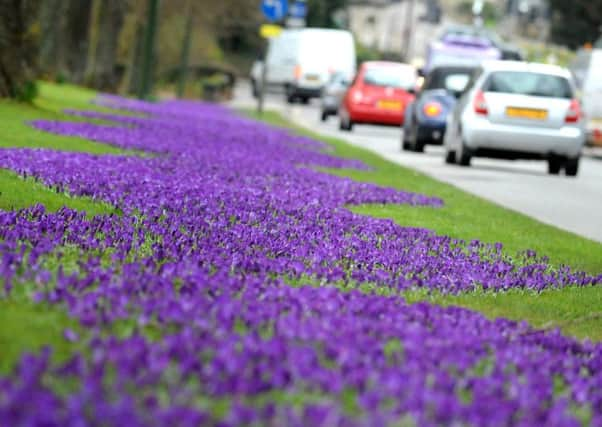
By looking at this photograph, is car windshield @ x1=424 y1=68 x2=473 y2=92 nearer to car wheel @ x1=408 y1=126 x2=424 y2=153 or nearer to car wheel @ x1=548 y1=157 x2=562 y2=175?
car wheel @ x1=408 y1=126 x2=424 y2=153

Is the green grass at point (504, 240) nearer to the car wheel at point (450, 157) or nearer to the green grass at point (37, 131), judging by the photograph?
the green grass at point (37, 131)

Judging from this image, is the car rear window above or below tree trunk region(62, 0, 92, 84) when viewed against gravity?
above

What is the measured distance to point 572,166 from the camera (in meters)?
27.3

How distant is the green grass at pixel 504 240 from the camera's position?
27.7 ft

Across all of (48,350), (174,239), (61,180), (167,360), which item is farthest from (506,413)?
(61,180)

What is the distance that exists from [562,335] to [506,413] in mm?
2339

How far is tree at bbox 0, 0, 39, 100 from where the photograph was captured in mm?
24016

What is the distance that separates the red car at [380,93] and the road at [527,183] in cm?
60

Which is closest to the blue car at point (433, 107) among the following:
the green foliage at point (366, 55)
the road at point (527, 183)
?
the road at point (527, 183)

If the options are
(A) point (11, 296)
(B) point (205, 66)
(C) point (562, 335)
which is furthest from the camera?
(B) point (205, 66)

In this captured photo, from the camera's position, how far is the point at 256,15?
3383 inches

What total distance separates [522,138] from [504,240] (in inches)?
515

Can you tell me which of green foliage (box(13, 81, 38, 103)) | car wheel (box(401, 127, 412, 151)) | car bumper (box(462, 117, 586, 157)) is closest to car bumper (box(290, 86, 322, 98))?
car wheel (box(401, 127, 412, 151))

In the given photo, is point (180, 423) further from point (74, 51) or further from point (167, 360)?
point (74, 51)
